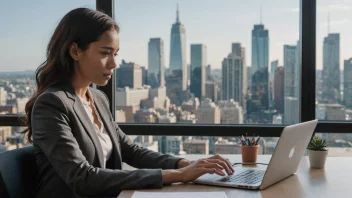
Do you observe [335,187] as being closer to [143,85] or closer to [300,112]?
[300,112]

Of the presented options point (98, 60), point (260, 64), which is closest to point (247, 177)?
point (98, 60)

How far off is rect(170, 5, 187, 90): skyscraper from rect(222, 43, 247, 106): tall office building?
242mm

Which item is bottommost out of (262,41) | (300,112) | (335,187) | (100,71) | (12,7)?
(335,187)

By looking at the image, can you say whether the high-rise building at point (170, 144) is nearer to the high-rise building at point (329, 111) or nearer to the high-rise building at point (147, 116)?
the high-rise building at point (147, 116)

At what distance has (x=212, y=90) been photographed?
2.90m

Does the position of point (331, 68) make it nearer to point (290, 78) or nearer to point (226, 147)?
point (290, 78)

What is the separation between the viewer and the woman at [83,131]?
5.44ft

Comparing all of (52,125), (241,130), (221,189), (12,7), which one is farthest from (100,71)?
(12,7)

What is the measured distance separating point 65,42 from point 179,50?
3.48 ft

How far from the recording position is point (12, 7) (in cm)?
302

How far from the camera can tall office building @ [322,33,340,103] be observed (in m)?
2.85

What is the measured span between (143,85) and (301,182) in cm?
143

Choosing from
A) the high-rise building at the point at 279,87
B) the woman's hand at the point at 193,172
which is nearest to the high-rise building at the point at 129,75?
the high-rise building at the point at 279,87

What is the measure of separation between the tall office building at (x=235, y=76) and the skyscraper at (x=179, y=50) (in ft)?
0.79
